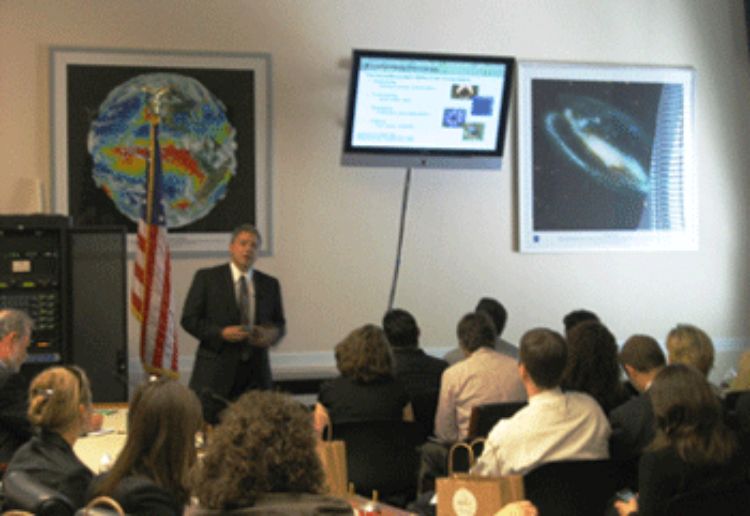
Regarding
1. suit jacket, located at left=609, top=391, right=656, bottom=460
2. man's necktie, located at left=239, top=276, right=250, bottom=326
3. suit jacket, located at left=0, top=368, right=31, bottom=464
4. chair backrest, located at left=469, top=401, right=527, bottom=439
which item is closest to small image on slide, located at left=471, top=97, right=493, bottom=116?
man's necktie, located at left=239, top=276, right=250, bottom=326

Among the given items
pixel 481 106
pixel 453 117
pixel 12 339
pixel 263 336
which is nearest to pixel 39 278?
pixel 263 336

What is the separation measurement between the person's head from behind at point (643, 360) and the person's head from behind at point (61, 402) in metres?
2.39

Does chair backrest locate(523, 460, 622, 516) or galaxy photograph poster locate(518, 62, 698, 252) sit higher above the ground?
galaxy photograph poster locate(518, 62, 698, 252)

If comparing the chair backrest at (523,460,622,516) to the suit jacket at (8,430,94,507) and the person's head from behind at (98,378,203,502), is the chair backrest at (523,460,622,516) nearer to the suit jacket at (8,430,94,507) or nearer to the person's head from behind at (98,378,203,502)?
the person's head from behind at (98,378,203,502)

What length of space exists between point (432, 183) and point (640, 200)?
5.30 ft

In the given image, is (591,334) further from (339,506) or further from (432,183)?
(432,183)

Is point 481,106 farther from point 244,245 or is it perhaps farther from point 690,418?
point 690,418

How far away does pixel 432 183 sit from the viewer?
8719 mm

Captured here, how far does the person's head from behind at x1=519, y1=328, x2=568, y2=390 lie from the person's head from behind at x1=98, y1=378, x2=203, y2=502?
1.56 m

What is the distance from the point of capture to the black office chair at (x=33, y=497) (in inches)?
121

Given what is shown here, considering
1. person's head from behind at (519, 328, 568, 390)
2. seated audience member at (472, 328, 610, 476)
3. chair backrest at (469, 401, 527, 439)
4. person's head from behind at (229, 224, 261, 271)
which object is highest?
Answer: person's head from behind at (229, 224, 261, 271)

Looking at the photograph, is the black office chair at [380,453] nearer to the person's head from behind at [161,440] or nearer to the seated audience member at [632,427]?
the seated audience member at [632,427]

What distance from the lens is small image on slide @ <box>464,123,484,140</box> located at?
27.6ft

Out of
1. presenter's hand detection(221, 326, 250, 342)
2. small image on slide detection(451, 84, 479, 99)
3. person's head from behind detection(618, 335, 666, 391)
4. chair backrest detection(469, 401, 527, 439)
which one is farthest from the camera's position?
small image on slide detection(451, 84, 479, 99)
